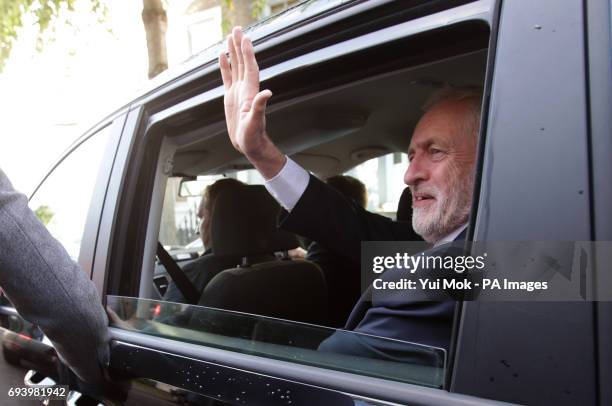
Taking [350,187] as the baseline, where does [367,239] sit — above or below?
below

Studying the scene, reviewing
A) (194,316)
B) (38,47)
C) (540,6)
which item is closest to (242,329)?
(194,316)

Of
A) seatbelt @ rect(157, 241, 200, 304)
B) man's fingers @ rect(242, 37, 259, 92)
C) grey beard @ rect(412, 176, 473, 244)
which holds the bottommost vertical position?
seatbelt @ rect(157, 241, 200, 304)

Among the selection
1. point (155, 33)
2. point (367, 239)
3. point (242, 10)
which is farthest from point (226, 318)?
point (242, 10)

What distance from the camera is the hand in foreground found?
4.33 ft

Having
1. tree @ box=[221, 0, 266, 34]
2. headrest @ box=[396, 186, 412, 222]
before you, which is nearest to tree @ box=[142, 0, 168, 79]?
tree @ box=[221, 0, 266, 34]

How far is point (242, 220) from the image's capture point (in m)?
2.51

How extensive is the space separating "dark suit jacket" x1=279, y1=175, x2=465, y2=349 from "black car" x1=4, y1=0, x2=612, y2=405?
0.09m

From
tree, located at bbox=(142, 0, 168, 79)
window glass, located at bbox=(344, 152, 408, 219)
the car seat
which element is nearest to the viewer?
the car seat

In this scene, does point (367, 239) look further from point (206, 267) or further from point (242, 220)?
point (206, 267)

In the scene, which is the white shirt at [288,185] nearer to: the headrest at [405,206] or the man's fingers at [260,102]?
the man's fingers at [260,102]

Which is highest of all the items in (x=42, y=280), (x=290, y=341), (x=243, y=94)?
(x=243, y=94)

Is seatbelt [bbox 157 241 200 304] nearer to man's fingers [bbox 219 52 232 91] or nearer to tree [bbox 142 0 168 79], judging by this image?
man's fingers [bbox 219 52 232 91]

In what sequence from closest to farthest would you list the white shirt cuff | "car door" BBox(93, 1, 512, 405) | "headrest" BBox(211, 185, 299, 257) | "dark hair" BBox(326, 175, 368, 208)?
"car door" BBox(93, 1, 512, 405) → the white shirt cuff → "headrest" BBox(211, 185, 299, 257) → "dark hair" BBox(326, 175, 368, 208)

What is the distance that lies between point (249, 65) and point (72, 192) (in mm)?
1113
